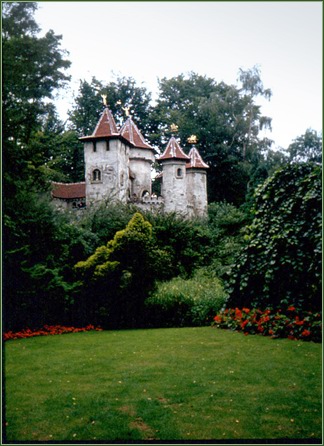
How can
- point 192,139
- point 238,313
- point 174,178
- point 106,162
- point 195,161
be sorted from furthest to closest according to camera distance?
1. point 174,178
2. point 106,162
3. point 195,161
4. point 192,139
5. point 238,313

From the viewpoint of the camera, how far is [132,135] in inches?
650

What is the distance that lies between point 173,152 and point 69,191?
3983 mm

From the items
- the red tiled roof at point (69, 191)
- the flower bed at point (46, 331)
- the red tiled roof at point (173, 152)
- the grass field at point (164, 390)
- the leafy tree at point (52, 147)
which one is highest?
the red tiled roof at point (173, 152)

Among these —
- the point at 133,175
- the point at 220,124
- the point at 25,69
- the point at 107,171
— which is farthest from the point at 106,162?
the point at 25,69

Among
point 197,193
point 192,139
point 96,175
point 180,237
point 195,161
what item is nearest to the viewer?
point 192,139

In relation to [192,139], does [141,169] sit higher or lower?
lower

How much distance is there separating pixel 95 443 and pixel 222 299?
6.08m

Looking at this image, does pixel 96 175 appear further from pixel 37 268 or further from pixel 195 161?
pixel 37 268

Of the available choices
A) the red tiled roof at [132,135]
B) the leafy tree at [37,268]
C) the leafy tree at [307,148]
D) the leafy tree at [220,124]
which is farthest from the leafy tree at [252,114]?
the leafy tree at [37,268]

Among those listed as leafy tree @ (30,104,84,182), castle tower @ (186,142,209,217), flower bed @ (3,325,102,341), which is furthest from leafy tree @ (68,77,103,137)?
flower bed @ (3,325,102,341)

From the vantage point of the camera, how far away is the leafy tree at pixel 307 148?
10990mm

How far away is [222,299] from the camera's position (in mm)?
9188

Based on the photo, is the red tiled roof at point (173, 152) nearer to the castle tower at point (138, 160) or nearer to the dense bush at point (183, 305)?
the castle tower at point (138, 160)

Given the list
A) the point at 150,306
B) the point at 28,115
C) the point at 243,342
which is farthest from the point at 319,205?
the point at 28,115
